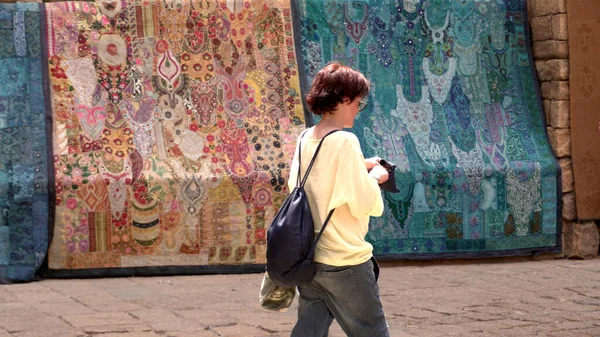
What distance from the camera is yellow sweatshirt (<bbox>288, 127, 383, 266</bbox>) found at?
3.71m

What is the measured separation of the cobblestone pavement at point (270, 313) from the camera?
18.8 feet

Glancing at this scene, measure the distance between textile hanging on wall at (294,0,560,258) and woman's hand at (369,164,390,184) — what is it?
444cm

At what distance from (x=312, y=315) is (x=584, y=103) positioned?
5.79 m

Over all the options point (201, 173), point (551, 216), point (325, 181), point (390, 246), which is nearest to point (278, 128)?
point (201, 173)

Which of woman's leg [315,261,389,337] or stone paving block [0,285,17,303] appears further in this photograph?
stone paving block [0,285,17,303]

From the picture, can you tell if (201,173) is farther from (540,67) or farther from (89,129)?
(540,67)

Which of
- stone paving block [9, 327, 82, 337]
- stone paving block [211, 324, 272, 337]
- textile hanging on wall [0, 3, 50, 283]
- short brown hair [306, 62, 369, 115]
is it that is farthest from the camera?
textile hanging on wall [0, 3, 50, 283]

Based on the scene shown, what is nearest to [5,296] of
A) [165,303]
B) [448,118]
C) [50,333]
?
[165,303]

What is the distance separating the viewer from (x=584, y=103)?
899cm

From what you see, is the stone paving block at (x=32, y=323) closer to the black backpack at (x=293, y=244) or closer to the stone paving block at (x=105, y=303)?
the stone paving block at (x=105, y=303)

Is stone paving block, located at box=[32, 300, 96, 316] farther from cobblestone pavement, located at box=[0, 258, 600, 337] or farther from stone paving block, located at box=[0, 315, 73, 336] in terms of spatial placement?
stone paving block, located at box=[0, 315, 73, 336]

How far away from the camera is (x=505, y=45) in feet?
30.1

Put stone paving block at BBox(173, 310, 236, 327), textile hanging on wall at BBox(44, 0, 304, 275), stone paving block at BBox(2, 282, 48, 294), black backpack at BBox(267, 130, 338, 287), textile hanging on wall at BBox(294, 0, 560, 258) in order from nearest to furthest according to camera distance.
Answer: black backpack at BBox(267, 130, 338, 287) < stone paving block at BBox(173, 310, 236, 327) < stone paving block at BBox(2, 282, 48, 294) < textile hanging on wall at BBox(44, 0, 304, 275) < textile hanging on wall at BBox(294, 0, 560, 258)

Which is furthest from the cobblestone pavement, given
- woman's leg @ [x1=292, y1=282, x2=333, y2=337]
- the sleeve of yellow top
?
the sleeve of yellow top
